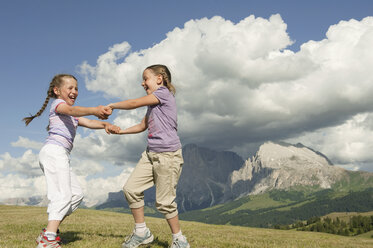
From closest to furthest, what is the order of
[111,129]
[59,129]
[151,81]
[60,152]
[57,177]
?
1. [57,177]
2. [60,152]
3. [59,129]
4. [151,81]
5. [111,129]

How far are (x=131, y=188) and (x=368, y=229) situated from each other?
214412 mm

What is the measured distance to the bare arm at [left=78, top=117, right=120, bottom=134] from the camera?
8711 mm

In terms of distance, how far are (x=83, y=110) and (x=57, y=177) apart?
1.70 meters

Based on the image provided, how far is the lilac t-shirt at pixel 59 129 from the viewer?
756 centimetres

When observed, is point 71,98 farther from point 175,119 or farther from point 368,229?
point 368,229

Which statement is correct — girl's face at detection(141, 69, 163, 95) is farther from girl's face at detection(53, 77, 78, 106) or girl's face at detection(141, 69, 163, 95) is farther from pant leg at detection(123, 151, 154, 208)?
girl's face at detection(53, 77, 78, 106)

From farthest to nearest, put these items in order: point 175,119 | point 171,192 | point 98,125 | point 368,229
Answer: point 368,229, point 98,125, point 175,119, point 171,192

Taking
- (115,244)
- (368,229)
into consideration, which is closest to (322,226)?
(368,229)

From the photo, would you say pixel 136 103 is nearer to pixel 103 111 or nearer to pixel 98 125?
pixel 103 111

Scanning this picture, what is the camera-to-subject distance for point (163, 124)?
7672 millimetres

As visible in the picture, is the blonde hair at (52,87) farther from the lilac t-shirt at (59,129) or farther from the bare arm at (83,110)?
the bare arm at (83,110)

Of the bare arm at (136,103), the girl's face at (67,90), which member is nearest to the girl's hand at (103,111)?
the bare arm at (136,103)

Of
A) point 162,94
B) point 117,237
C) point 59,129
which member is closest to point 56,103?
point 59,129

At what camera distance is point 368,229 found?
594ft
